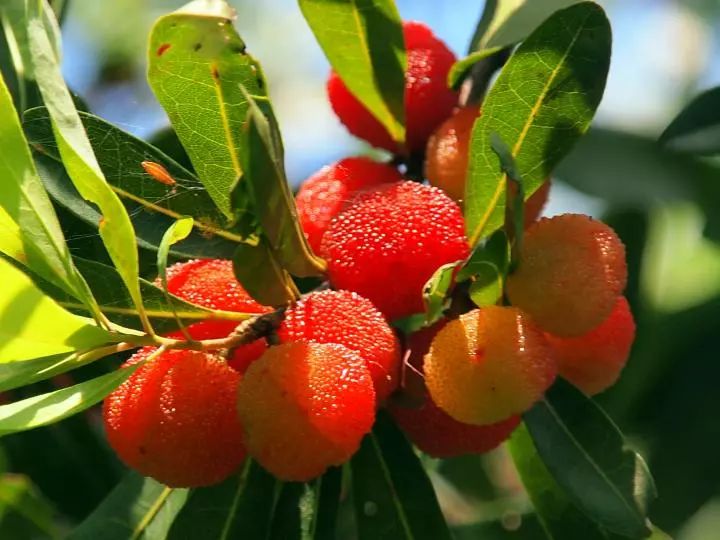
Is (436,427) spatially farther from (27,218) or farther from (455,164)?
(27,218)

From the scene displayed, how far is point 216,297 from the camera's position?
0.96 meters

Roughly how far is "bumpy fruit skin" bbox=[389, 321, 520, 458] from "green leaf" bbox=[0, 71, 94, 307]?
13.2 inches

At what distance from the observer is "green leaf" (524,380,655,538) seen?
37.2 inches

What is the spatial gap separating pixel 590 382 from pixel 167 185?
1.64ft

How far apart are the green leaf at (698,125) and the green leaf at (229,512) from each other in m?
0.68

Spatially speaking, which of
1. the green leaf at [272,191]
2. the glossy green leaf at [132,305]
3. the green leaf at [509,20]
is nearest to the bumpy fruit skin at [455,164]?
the green leaf at [509,20]

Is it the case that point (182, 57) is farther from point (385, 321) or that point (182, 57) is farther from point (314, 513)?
point (314, 513)

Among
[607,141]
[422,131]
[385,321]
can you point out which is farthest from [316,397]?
[607,141]

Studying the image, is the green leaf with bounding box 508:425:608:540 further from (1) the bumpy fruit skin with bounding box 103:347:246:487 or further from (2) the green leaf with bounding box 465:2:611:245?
(1) the bumpy fruit skin with bounding box 103:347:246:487

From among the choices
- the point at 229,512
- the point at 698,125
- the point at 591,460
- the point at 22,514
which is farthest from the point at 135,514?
the point at 698,125

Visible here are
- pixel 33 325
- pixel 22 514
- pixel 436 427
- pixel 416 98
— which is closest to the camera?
pixel 33 325

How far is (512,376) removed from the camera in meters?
0.87

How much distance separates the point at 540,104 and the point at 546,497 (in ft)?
1.60

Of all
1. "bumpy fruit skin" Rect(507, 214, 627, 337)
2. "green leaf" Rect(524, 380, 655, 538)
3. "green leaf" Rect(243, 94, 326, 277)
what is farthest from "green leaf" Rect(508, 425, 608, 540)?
"green leaf" Rect(243, 94, 326, 277)
